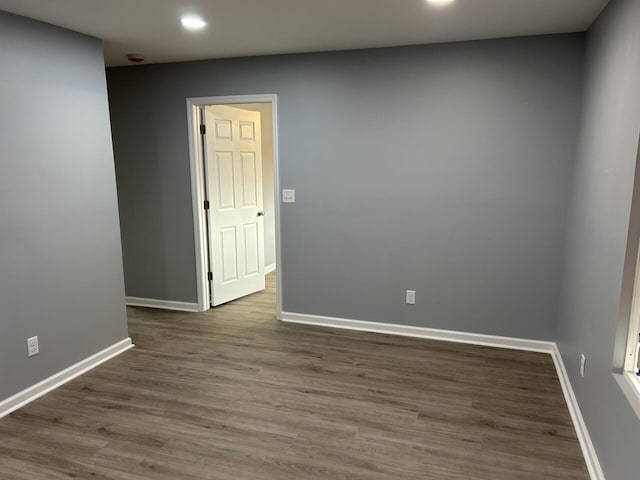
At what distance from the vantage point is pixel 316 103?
12.9ft

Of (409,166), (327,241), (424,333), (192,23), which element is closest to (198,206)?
(327,241)

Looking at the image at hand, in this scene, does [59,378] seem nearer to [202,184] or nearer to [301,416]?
[301,416]

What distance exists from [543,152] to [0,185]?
3636mm

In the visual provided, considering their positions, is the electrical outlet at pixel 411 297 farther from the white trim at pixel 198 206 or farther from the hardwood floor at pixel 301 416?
the white trim at pixel 198 206

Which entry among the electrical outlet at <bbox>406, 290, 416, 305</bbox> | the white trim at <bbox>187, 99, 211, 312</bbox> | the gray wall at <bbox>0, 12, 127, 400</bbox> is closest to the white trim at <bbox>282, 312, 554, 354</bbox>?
the electrical outlet at <bbox>406, 290, 416, 305</bbox>

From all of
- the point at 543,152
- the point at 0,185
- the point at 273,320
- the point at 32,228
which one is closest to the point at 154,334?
the point at 273,320

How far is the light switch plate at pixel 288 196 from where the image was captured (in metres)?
4.15

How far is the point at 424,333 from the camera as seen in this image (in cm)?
395

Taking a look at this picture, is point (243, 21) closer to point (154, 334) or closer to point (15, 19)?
point (15, 19)

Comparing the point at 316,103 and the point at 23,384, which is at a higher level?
the point at 316,103

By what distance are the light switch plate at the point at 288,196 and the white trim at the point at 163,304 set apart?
146 cm

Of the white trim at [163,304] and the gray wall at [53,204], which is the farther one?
the white trim at [163,304]

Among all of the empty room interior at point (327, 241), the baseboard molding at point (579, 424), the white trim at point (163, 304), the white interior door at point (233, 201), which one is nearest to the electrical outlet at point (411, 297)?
the empty room interior at point (327, 241)

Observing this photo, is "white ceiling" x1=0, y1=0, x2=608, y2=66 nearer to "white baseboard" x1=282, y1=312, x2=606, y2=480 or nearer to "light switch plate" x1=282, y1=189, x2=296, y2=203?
"light switch plate" x1=282, y1=189, x2=296, y2=203
